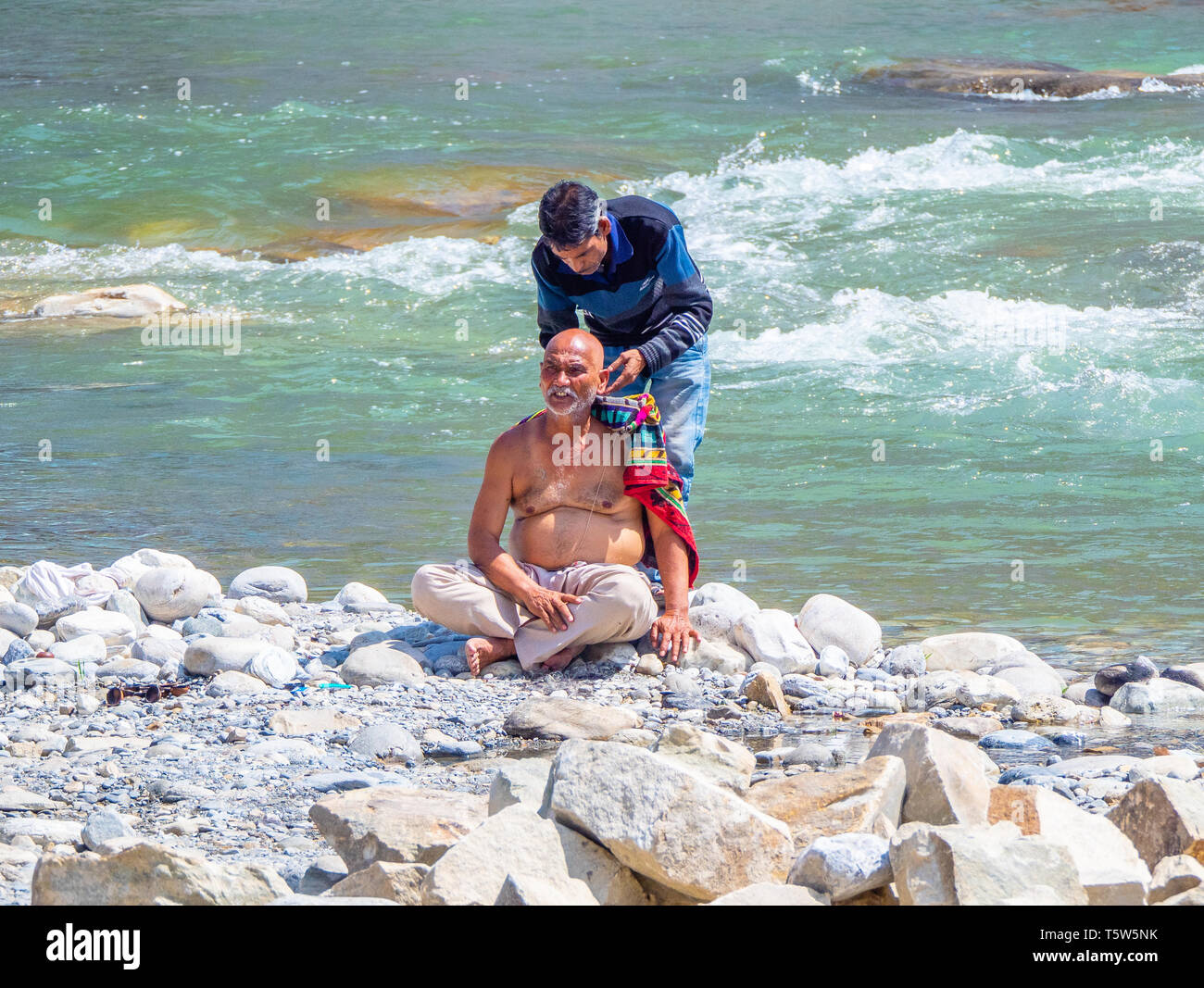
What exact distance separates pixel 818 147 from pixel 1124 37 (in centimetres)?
1275

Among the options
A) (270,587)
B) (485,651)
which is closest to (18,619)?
(270,587)

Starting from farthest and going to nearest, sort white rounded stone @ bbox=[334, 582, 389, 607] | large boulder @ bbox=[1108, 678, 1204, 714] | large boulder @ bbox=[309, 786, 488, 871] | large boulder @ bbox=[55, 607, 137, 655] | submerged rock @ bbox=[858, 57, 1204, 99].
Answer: submerged rock @ bbox=[858, 57, 1204, 99]
white rounded stone @ bbox=[334, 582, 389, 607]
large boulder @ bbox=[55, 607, 137, 655]
large boulder @ bbox=[1108, 678, 1204, 714]
large boulder @ bbox=[309, 786, 488, 871]

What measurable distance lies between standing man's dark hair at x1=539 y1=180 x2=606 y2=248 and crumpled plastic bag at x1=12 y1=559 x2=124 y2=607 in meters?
2.22

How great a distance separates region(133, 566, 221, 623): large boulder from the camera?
546cm

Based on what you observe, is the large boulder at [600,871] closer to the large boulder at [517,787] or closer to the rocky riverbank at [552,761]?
the rocky riverbank at [552,761]

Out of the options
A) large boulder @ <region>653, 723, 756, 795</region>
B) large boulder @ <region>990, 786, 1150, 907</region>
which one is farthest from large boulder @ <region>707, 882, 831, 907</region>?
large boulder @ <region>653, 723, 756, 795</region>

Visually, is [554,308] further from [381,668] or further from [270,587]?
[270,587]

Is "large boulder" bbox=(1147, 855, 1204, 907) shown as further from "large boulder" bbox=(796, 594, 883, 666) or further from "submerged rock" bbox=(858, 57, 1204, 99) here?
"submerged rock" bbox=(858, 57, 1204, 99)

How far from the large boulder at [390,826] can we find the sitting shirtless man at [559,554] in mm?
1651

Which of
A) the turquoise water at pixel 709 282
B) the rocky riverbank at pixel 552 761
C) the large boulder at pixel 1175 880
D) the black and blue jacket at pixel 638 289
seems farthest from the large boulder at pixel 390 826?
the turquoise water at pixel 709 282

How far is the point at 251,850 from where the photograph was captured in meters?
3.33

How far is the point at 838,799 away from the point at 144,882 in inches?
56.2

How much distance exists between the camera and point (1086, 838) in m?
2.89

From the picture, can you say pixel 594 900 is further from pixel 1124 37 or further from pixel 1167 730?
pixel 1124 37
